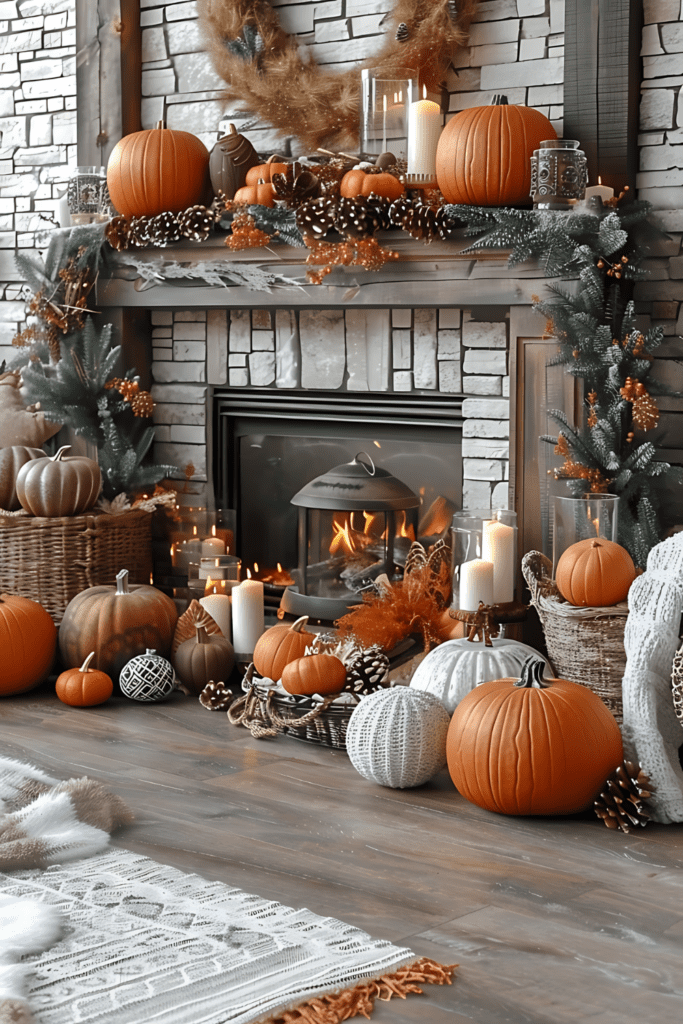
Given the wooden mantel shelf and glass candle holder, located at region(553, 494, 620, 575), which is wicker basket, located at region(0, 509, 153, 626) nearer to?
the wooden mantel shelf

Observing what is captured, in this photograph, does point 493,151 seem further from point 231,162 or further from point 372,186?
point 231,162

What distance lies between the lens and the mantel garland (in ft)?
11.8

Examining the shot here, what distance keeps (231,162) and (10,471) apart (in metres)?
1.25

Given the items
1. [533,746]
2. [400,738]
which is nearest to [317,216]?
[400,738]

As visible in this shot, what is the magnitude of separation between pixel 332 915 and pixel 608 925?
0.47 meters

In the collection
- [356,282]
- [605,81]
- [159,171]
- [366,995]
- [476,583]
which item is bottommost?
[366,995]

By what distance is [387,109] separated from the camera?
3.56 meters

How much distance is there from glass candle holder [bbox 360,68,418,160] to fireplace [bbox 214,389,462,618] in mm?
775

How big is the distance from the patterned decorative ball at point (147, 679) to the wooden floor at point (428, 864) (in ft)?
0.81

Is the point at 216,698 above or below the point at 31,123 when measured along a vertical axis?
below

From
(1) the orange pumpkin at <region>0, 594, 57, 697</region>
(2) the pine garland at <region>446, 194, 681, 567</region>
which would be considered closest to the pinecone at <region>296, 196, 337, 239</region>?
(2) the pine garland at <region>446, 194, 681, 567</region>

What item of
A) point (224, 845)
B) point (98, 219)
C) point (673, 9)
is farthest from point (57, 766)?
point (673, 9)

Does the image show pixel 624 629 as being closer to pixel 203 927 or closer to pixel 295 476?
pixel 203 927

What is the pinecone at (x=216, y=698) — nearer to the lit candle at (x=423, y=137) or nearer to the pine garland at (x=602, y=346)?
the pine garland at (x=602, y=346)
